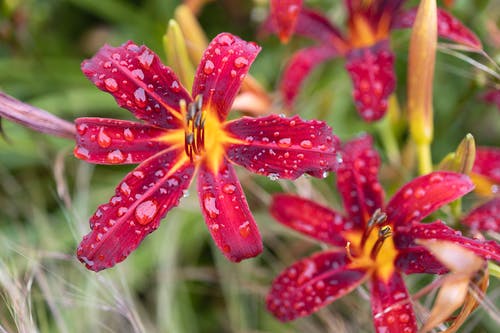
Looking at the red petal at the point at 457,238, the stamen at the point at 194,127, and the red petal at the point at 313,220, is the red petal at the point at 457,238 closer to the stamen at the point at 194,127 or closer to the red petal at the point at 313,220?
the red petal at the point at 313,220

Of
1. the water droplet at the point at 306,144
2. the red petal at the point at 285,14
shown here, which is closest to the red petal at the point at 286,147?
the water droplet at the point at 306,144

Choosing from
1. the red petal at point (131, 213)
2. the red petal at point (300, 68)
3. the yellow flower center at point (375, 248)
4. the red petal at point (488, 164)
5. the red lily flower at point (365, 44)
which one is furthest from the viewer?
Answer: the red petal at point (300, 68)

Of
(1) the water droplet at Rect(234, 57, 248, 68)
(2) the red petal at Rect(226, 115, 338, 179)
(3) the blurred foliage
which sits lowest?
(3) the blurred foliage

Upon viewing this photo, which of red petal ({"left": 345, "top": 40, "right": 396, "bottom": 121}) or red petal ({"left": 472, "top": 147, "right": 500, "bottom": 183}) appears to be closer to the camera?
red petal ({"left": 345, "top": 40, "right": 396, "bottom": 121})

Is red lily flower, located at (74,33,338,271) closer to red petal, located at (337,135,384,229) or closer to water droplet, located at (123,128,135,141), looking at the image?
water droplet, located at (123,128,135,141)

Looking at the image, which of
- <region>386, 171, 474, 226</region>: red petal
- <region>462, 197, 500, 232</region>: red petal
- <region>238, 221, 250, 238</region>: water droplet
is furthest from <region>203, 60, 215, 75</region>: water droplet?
<region>462, 197, 500, 232</region>: red petal

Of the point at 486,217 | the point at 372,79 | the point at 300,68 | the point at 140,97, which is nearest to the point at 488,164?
the point at 486,217

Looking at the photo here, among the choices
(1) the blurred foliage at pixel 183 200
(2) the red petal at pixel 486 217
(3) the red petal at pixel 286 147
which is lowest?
(1) the blurred foliage at pixel 183 200

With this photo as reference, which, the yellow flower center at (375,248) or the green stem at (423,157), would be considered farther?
the green stem at (423,157)
